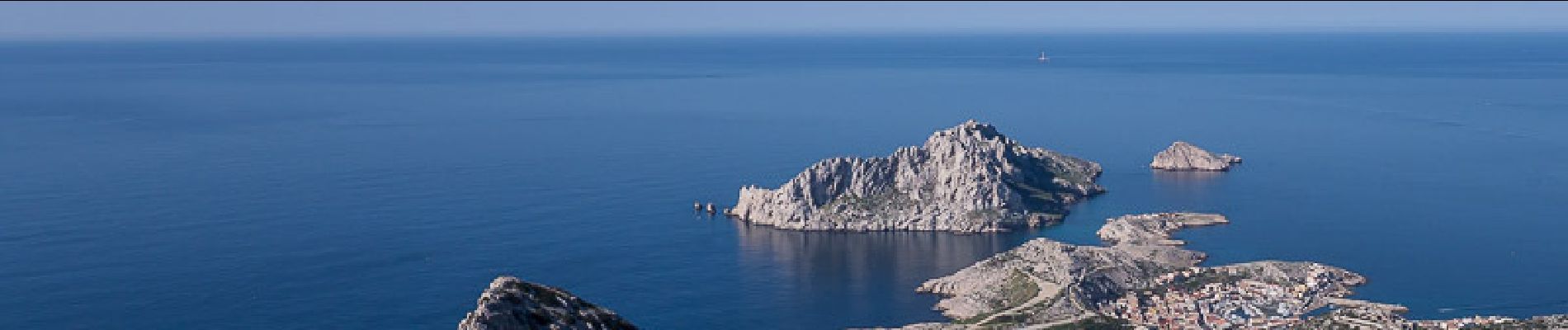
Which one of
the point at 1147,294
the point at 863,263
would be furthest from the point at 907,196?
the point at 1147,294

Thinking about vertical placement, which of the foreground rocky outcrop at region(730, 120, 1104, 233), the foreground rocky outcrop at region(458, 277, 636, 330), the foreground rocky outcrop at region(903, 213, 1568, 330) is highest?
the foreground rocky outcrop at region(458, 277, 636, 330)

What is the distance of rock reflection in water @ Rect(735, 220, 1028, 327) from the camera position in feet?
445

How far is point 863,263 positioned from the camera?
156 meters

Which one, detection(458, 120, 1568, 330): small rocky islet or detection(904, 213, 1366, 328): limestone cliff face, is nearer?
detection(458, 120, 1568, 330): small rocky islet

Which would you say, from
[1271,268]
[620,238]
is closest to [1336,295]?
[1271,268]

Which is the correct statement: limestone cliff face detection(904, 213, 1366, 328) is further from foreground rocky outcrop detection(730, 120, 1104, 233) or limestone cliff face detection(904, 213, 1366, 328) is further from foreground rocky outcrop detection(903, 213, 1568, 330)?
foreground rocky outcrop detection(730, 120, 1104, 233)

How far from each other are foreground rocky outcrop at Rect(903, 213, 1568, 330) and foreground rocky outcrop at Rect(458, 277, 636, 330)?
7999 centimetres

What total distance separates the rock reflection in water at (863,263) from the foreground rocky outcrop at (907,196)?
212cm

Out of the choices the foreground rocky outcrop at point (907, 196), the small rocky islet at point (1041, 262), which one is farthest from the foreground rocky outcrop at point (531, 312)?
the foreground rocky outcrop at point (907, 196)

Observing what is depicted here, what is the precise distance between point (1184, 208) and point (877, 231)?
1575 inches

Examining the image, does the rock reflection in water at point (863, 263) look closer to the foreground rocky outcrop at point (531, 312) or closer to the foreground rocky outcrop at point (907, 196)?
the foreground rocky outcrop at point (907, 196)

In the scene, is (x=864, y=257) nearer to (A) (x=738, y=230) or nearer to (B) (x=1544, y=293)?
(A) (x=738, y=230)

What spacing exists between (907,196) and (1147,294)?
49019 millimetres

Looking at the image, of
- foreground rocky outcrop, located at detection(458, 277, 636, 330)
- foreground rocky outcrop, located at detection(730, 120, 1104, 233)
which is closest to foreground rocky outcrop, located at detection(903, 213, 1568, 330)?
foreground rocky outcrop, located at detection(730, 120, 1104, 233)
